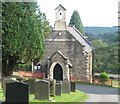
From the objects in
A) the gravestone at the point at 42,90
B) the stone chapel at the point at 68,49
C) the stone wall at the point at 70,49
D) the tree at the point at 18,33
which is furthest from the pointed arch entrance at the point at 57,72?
the gravestone at the point at 42,90

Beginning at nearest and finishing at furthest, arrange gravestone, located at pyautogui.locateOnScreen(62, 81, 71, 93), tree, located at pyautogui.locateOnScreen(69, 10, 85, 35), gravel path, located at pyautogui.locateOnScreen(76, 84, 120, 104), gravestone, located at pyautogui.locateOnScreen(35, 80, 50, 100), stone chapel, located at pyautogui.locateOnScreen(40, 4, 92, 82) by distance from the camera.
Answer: gravestone, located at pyautogui.locateOnScreen(35, 80, 50, 100) < gravel path, located at pyautogui.locateOnScreen(76, 84, 120, 104) < gravestone, located at pyautogui.locateOnScreen(62, 81, 71, 93) < stone chapel, located at pyautogui.locateOnScreen(40, 4, 92, 82) < tree, located at pyautogui.locateOnScreen(69, 10, 85, 35)

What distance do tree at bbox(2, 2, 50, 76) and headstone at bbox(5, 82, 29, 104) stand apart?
20381 mm

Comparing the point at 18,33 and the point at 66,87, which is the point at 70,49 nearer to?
the point at 18,33

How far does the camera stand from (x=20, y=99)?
46.8ft

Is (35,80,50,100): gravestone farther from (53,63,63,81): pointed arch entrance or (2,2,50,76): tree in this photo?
(53,63,63,81): pointed arch entrance

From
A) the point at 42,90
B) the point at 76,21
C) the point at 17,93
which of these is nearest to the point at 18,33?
the point at 42,90

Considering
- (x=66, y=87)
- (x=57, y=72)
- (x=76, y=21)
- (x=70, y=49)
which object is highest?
(x=76, y=21)

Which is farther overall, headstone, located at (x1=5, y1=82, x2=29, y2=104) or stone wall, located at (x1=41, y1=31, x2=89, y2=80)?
stone wall, located at (x1=41, y1=31, x2=89, y2=80)

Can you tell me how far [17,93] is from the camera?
14.3 metres

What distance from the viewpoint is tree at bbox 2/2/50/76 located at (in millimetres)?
35281

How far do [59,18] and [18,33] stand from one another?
94.1 feet

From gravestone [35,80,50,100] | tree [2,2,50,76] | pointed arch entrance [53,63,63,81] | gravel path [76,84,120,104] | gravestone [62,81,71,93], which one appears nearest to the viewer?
gravestone [35,80,50,100]

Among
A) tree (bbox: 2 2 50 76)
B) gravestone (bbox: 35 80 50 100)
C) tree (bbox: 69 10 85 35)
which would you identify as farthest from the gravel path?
tree (bbox: 69 10 85 35)

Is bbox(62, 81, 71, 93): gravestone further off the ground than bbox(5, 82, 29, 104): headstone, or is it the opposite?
bbox(5, 82, 29, 104): headstone
